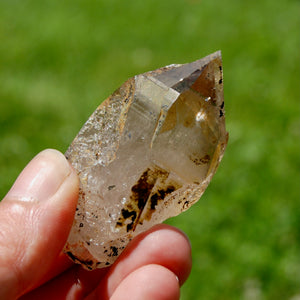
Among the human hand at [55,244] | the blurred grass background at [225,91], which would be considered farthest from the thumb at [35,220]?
the blurred grass background at [225,91]

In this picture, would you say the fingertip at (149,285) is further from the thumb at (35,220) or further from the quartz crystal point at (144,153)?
the thumb at (35,220)

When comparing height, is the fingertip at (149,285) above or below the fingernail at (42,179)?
below

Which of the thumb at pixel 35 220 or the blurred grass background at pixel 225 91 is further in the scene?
the blurred grass background at pixel 225 91

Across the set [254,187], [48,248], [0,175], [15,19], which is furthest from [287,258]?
[15,19]

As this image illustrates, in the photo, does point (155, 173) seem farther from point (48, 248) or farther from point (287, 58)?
point (287, 58)

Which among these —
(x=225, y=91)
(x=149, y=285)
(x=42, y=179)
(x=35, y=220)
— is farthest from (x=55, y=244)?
(x=225, y=91)

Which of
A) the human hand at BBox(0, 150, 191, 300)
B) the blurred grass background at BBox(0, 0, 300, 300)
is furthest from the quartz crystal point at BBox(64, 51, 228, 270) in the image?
the blurred grass background at BBox(0, 0, 300, 300)
